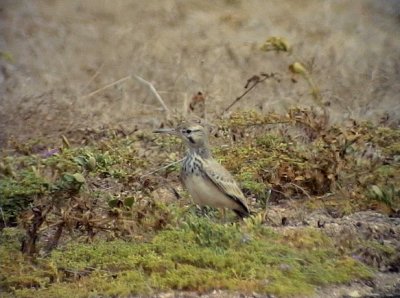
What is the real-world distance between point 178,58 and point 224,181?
8.97ft

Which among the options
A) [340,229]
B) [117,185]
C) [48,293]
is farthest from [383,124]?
[48,293]

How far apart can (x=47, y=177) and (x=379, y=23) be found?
2.69 metres

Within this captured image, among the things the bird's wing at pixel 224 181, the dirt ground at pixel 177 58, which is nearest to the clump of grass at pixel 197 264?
the bird's wing at pixel 224 181

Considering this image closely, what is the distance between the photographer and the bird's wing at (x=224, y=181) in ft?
17.9

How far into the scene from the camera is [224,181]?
5.53 meters

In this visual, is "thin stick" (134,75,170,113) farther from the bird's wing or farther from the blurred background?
the bird's wing

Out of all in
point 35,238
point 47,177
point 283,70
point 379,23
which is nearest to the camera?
point 35,238

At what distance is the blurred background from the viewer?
6801mm

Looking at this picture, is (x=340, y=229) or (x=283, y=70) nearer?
(x=340, y=229)

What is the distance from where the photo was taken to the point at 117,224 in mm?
5285

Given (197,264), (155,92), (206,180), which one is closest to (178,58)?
(155,92)

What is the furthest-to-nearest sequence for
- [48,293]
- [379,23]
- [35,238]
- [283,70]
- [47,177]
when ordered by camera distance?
[283,70]
[379,23]
[47,177]
[35,238]
[48,293]

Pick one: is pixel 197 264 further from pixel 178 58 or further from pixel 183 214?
pixel 178 58

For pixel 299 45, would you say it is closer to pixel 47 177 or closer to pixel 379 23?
pixel 379 23
